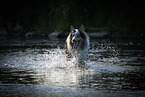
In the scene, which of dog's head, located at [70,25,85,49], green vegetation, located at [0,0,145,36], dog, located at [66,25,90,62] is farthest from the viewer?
green vegetation, located at [0,0,145,36]

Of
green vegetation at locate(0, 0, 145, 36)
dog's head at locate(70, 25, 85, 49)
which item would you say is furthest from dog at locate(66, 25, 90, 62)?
green vegetation at locate(0, 0, 145, 36)

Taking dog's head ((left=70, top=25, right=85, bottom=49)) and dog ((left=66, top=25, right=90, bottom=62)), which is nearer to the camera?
dog's head ((left=70, top=25, right=85, bottom=49))

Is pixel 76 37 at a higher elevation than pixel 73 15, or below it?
below

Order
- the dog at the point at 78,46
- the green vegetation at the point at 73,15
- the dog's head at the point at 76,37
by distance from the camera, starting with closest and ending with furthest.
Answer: the dog's head at the point at 76,37 → the dog at the point at 78,46 → the green vegetation at the point at 73,15

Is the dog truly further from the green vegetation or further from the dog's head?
the green vegetation

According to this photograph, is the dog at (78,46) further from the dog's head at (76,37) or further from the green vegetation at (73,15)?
the green vegetation at (73,15)

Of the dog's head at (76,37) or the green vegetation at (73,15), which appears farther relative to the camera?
the green vegetation at (73,15)

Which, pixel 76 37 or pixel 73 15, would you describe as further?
pixel 73 15

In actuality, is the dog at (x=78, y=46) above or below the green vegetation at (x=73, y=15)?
below

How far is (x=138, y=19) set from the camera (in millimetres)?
44406

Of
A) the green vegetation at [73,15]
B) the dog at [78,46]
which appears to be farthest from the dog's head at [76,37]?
the green vegetation at [73,15]

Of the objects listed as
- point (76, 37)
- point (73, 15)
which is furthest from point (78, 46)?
point (73, 15)

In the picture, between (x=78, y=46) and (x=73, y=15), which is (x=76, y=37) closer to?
(x=78, y=46)

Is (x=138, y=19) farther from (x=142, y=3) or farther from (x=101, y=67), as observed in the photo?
(x=101, y=67)
